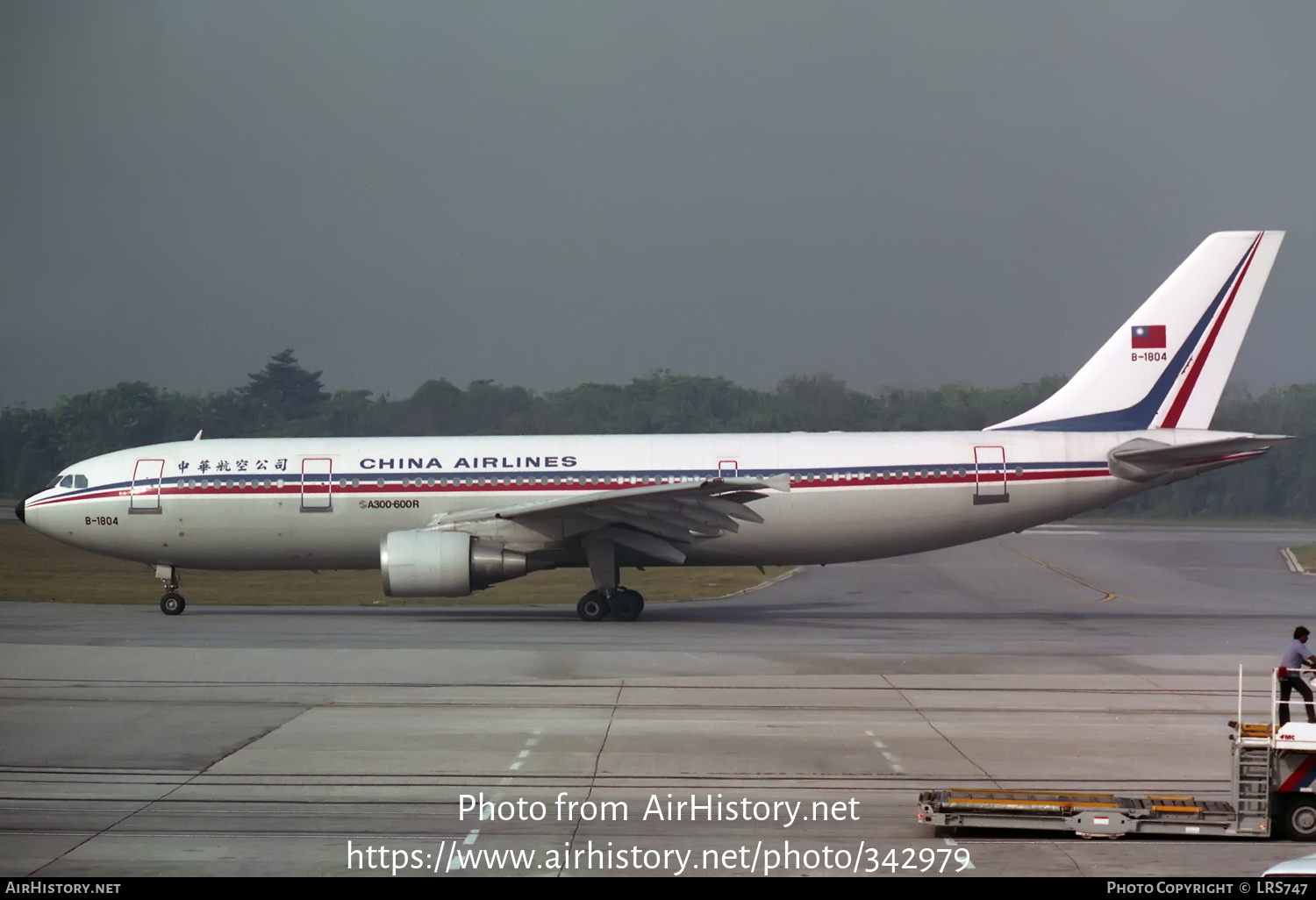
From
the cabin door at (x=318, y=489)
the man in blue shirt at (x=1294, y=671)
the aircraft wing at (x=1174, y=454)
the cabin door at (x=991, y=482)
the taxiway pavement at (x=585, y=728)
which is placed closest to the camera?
the taxiway pavement at (x=585, y=728)

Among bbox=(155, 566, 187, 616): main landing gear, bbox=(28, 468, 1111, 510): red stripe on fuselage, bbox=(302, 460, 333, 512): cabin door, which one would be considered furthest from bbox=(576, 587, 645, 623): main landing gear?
bbox=(155, 566, 187, 616): main landing gear

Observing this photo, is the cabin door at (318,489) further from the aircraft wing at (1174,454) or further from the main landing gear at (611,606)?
the aircraft wing at (1174,454)

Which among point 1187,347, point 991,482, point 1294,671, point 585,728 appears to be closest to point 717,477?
point 991,482

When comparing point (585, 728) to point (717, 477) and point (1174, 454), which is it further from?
point (1174, 454)

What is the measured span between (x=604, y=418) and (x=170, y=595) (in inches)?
1285

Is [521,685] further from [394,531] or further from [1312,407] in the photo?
[1312,407]

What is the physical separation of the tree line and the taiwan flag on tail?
27446 millimetres

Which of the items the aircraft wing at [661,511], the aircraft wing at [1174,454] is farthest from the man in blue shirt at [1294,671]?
the aircraft wing at [1174,454]

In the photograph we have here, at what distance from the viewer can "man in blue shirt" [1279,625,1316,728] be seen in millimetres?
11562

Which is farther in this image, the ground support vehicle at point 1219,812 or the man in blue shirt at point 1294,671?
the man in blue shirt at point 1294,671

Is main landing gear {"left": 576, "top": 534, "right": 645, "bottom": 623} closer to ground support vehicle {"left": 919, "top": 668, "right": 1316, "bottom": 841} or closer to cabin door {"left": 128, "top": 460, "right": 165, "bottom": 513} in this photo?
cabin door {"left": 128, "top": 460, "right": 165, "bottom": 513}

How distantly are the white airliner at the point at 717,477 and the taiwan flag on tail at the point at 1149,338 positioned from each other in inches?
1.1

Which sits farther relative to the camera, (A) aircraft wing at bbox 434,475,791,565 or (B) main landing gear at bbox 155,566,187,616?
(B) main landing gear at bbox 155,566,187,616

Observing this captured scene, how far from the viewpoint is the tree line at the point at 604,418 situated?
56125mm
